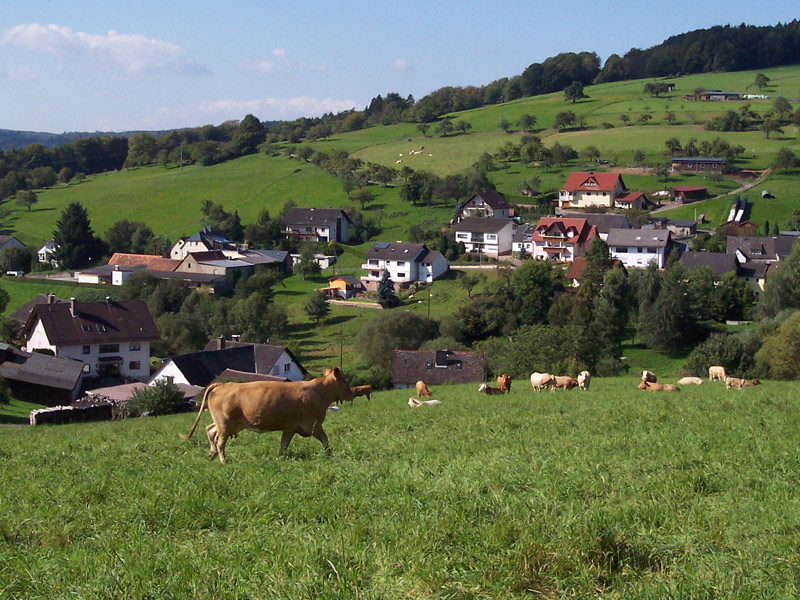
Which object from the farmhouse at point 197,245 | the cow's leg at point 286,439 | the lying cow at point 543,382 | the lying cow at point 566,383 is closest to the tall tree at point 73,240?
the farmhouse at point 197,245

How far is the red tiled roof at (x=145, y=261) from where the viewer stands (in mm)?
99688

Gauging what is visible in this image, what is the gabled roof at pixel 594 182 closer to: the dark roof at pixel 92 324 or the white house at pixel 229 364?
the white house at pixel 229 364

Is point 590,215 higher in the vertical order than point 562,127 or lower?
lower

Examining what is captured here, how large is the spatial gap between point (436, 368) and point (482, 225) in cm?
5498

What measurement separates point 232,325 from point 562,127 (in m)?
104

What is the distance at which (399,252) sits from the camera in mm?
91000

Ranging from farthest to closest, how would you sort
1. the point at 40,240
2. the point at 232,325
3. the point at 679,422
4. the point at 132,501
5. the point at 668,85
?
1. the point at 668,85
2. the point at 40,240
3. the point at 232,325
4. the point at 679,422
5. the point at 132,501

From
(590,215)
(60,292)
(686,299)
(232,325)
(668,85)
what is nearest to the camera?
(686,299)

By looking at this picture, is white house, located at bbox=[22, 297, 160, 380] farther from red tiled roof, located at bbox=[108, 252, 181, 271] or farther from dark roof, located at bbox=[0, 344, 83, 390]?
red tiled roof, located at bbox=[108, 252, 181, 271]

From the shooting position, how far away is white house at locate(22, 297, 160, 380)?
55312mm

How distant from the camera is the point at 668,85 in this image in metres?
187

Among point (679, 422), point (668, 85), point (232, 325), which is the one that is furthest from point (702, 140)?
point (679, 422)

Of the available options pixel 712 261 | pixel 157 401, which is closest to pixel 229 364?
pixel 157 401

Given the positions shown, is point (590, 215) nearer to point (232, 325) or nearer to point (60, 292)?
point (232, 325)
